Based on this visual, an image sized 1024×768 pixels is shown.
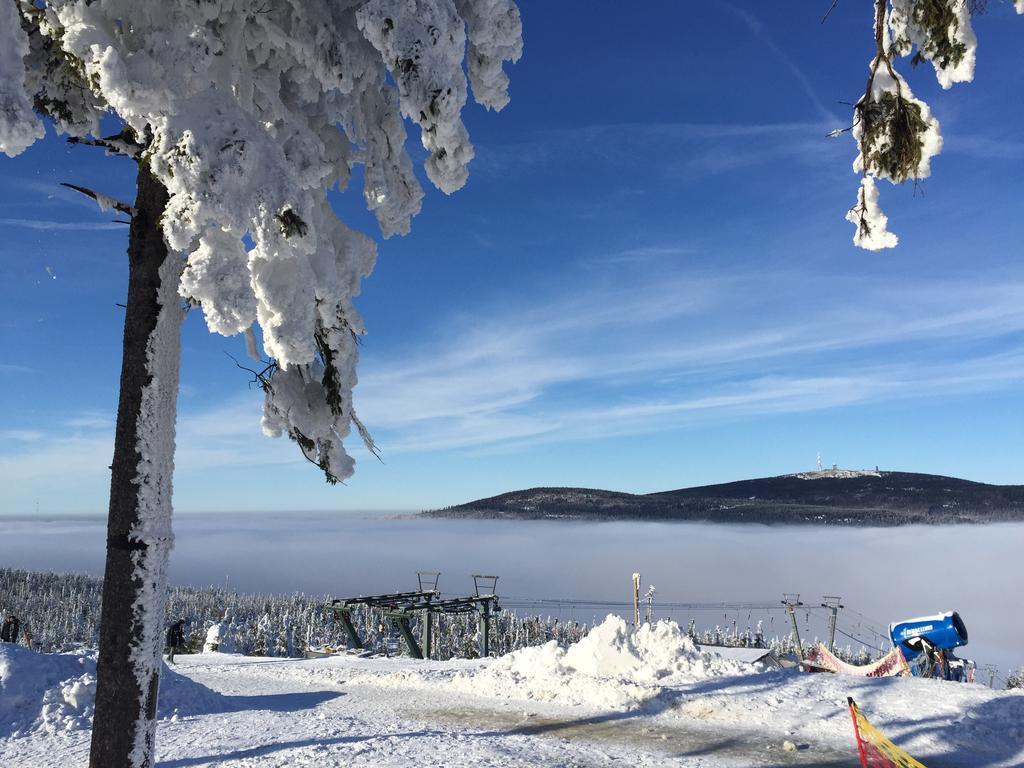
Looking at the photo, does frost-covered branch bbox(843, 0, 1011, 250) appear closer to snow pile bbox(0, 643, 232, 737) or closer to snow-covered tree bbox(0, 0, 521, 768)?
snow-covered tree bbox(0, 0, 521, 768)

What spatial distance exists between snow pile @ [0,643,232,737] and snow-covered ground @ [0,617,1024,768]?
3 centimetres

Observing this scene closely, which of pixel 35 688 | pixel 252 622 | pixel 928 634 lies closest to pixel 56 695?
pixel 35 688

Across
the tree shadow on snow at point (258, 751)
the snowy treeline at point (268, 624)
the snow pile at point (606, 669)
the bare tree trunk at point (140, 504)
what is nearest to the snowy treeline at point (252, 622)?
the snowy treeline at point (268, 624)

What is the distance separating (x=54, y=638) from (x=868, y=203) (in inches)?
5473

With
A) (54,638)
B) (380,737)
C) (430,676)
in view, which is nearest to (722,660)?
(430,676)

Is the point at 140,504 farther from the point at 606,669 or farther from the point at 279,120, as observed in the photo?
the point at 606,669

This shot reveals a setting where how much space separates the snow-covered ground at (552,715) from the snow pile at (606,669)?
4cm

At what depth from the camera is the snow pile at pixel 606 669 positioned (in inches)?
546

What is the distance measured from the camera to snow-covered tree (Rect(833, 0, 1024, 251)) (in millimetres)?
4953

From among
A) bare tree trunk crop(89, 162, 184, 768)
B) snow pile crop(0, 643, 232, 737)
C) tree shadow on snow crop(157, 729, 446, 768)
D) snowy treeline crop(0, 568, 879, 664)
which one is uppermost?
bare tree trunk crop(89, 162, 184, 768)

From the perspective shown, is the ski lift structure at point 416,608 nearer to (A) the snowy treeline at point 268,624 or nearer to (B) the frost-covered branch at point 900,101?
(B) the frost-covered branch at point 900,101

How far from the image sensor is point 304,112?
7.33 meters

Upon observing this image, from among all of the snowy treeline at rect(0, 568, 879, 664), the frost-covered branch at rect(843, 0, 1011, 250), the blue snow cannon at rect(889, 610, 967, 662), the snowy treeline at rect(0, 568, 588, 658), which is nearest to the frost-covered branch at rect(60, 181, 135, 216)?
the frost-covered branch at rect(843, 0, 1011, 250)

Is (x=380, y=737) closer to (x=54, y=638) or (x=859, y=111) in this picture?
(x=859, y=111)
